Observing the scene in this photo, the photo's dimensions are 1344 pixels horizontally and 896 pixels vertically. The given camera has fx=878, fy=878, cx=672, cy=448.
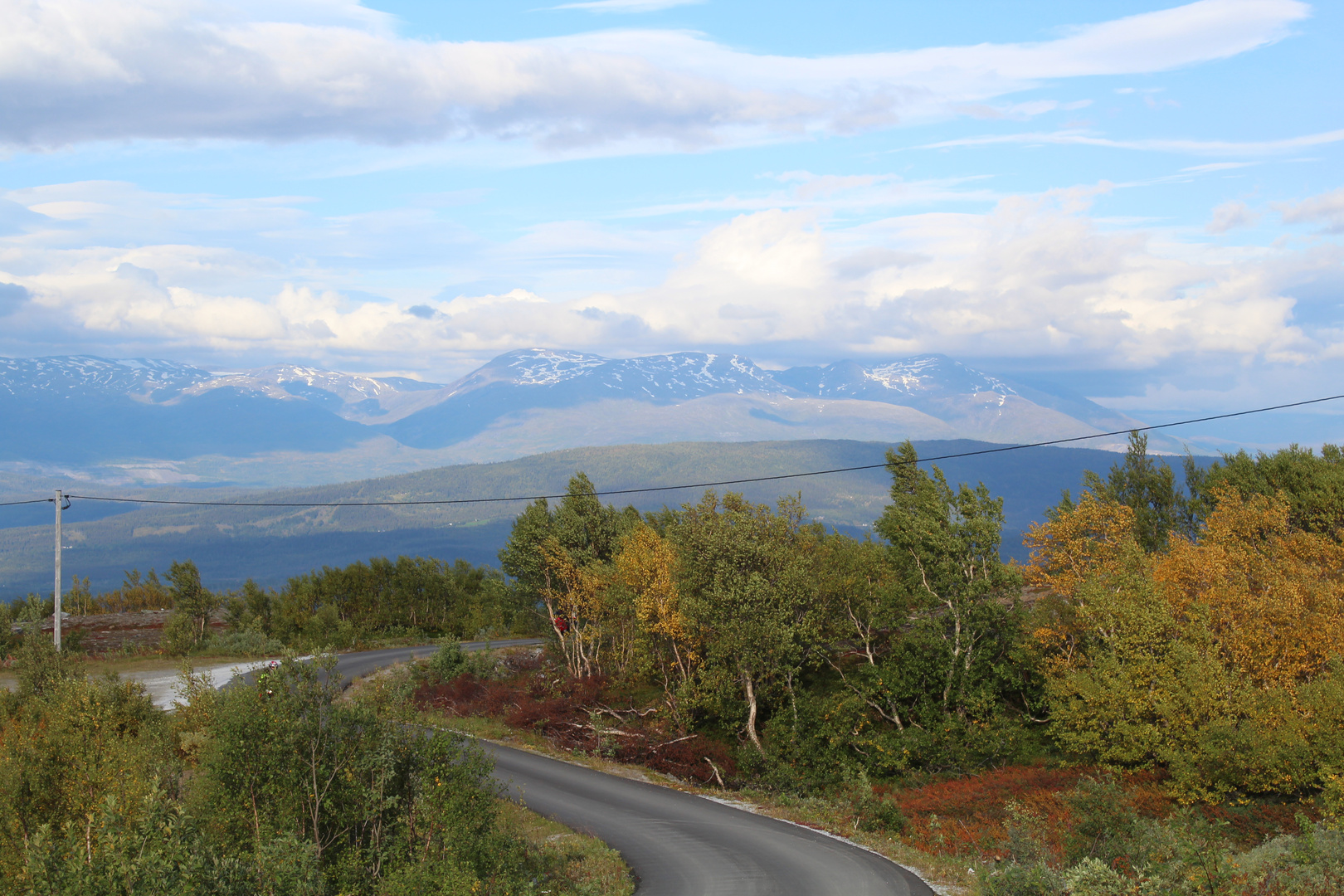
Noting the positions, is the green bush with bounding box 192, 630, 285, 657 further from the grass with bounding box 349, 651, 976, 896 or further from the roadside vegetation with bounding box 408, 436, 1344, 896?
the roadside vegetation with bounding box 408, 436, 1344, 896

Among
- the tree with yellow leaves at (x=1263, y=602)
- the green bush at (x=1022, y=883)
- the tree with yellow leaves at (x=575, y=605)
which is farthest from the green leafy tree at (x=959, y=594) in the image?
the green bush at (x=1022, y=883)

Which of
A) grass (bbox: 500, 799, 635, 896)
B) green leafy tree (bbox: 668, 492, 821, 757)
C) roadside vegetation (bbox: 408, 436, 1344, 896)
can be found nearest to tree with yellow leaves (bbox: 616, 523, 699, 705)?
roadside vegetation (bbox: 408, 436, 1344, 896)

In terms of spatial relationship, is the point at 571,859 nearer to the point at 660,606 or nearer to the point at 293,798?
the point at 293,798

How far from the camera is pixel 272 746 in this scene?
16.7m

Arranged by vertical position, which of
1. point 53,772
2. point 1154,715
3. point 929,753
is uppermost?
point 53,772

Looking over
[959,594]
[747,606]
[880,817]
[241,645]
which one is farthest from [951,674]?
[241,645]

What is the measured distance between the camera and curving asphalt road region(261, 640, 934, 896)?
20984 mm

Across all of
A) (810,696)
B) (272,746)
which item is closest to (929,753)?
(810,696)

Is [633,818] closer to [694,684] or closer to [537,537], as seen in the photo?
[694,684]

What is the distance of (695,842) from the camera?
83.5 feet

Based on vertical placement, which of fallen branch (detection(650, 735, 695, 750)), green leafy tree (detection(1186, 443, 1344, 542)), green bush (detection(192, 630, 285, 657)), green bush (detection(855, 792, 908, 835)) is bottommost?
fallen branch (detection(650, 735, 695, 750))

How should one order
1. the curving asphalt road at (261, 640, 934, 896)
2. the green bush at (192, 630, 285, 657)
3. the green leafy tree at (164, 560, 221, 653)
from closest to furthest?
the curving asphalt road at (261, 640, 934, 896)
the green bush at (192, 630, 285, 657)
the green leafy tree at (164, 560, 221, 653)

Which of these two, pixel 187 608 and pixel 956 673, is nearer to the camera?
pixel 956 673

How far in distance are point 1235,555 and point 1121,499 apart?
36.2 m
